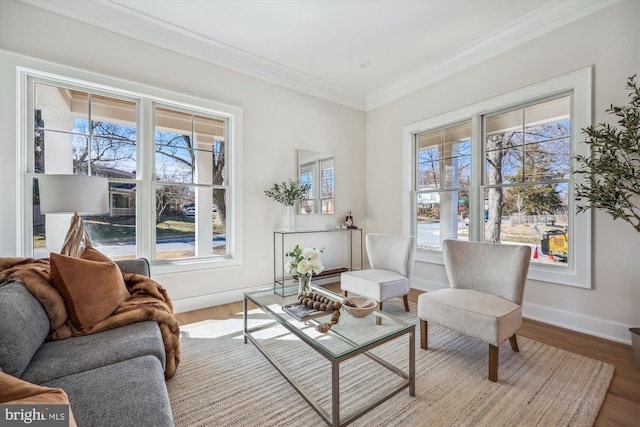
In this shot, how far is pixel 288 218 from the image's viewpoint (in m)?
3.66

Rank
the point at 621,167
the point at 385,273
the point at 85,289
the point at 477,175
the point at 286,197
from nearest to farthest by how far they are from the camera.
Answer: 1. the point at 85,289
2. the point at 621,167
3. the point at 385,273
4. the point at 477,175
5. the point at 286,197

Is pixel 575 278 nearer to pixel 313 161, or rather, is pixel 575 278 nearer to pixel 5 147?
pixel 313 161

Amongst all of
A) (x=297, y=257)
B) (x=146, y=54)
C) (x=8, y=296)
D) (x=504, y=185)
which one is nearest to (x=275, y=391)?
(x=297, y=257)

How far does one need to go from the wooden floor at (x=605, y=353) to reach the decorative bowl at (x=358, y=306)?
4.15ft

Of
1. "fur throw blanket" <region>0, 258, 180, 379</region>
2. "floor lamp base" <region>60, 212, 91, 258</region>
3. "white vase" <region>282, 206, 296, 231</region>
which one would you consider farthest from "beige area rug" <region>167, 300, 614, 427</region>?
"white vase" <region>282, 206, 296, 231</region>

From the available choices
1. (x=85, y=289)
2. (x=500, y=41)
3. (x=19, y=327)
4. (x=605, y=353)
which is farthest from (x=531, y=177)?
(x=19, y=327)

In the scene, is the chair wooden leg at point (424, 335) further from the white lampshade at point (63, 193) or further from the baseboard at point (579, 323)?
the white lampshade at point (63, 193)

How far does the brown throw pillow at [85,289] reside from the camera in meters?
1.57

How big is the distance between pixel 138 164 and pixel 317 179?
2228 mm

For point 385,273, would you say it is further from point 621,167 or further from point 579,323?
point 621,167

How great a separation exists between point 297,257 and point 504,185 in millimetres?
2490

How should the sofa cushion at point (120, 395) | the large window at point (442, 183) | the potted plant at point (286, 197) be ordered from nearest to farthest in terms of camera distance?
the sofa cushion at point (120, 395) → the large window at point (442, 183) → the potted plant at point (286, 197)

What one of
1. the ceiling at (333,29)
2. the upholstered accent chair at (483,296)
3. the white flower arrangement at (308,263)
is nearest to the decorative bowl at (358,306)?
the white flower arrangement at (308,263)

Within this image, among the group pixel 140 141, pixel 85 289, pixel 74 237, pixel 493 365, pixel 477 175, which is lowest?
pixel 493 365
